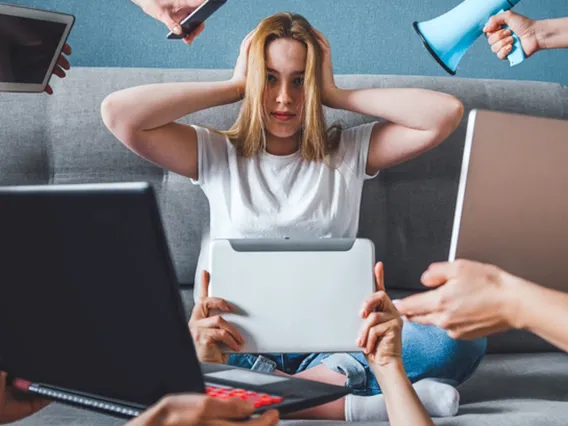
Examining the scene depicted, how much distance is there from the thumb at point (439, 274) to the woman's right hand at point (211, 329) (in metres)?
0.37

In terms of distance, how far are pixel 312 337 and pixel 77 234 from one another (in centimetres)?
62

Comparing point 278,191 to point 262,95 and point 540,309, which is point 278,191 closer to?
point 262,95

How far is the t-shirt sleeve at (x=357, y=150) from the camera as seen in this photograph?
1646 mm

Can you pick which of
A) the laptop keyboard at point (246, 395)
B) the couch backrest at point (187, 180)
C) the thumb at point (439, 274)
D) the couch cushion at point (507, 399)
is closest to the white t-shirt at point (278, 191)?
the couch backrest at point (187, 180)

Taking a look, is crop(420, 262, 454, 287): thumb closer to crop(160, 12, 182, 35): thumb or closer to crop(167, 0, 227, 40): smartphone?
crop(167, 0, 227, 40): smartphone

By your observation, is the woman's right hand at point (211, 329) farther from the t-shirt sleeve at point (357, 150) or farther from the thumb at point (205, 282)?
the t-shirt sleeve at point (357, 150)

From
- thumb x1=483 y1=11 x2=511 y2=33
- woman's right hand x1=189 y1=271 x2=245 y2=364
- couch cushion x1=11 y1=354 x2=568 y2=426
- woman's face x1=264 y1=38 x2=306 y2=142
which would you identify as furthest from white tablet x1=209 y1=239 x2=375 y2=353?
thumb x1=483 y1=11 x2=511 y2=33

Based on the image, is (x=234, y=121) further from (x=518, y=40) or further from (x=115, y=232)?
(x=115, y=232)

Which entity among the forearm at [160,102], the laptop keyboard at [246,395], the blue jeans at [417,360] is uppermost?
the forearm at [160,102]

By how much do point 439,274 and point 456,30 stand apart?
0.75 meters

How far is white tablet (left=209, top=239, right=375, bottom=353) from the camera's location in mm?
1151

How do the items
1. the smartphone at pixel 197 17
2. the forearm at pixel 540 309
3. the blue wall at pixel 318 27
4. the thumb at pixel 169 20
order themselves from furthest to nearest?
the blue wall at pixel 318 27
the thumb at pixel 169 20
the smartphone at pixel 197 17
the forearm at pixel 540 309

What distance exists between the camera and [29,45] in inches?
53.8

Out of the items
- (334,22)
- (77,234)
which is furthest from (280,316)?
(334,22)
